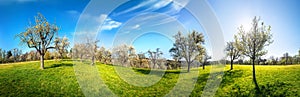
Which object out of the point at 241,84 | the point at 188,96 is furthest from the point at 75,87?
the point at 241,84

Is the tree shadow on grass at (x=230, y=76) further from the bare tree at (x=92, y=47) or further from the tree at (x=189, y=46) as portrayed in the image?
the bare tree at (x=92, y=47)

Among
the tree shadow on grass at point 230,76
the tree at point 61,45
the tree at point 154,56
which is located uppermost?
the tree at point 61,45

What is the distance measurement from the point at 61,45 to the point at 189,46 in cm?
2095

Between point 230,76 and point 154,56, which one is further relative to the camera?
point 154,56

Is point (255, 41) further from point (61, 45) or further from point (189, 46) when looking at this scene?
point (61, 45)

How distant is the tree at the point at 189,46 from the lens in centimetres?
3725

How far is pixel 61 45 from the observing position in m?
32.6

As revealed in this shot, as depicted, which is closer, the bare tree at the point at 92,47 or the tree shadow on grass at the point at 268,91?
the tree shadow on grass at the point at 268,91

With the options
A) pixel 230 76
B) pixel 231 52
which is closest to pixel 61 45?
pixel 230 76

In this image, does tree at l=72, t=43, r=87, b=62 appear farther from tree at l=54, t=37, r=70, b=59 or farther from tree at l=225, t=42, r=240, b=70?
tree at l=225, t=42, r=240, b=70

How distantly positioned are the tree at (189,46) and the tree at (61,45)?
17.7 m

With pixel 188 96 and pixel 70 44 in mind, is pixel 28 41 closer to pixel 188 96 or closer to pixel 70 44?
pixel 70 44

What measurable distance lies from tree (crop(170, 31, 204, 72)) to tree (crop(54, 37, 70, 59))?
17715 millimetres

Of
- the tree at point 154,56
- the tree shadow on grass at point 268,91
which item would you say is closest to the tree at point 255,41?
the tree shadow on grass at point 268,91
